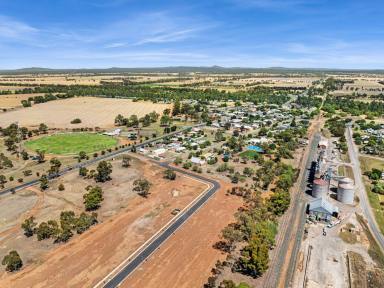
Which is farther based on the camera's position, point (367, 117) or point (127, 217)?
point (367, 117)

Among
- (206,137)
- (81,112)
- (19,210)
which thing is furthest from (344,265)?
(81,112)

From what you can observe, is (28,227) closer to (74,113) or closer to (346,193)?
(346,193)

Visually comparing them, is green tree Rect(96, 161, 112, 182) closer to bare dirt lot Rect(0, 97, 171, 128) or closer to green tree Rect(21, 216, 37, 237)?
green tree Rect(21, 216, 37, 237)

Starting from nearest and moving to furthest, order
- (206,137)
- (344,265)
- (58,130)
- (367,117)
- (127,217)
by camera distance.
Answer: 1. (344,265)
2. (127,217)
3. (206,137)
4. (58,130)
5. (367,117)

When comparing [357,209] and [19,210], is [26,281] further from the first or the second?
[357,209]

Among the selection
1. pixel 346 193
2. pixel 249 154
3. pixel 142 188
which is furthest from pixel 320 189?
pixel 142 188

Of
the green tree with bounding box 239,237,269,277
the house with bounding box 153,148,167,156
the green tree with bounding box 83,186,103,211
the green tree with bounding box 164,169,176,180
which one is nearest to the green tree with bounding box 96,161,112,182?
the green tree with bounding box 83,186,103,211

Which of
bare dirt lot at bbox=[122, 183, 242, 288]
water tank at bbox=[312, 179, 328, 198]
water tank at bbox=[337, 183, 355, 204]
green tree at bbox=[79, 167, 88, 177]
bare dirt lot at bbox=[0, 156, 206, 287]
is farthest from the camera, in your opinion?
green tree at bbox=[79, 167, 88, 177]
